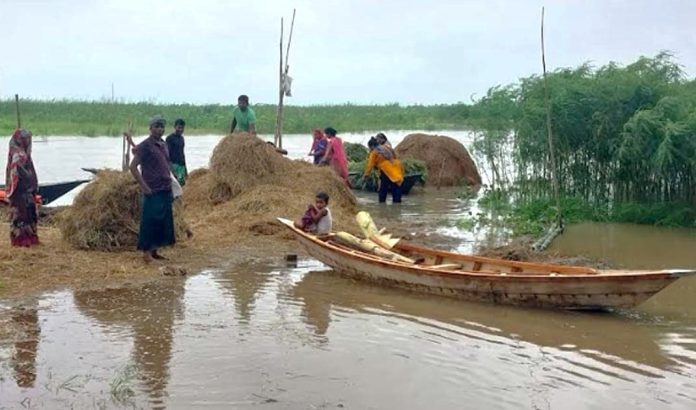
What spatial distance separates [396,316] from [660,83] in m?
8.34

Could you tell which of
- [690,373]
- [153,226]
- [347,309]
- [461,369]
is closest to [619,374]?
[690,373]

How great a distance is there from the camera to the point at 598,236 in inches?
487

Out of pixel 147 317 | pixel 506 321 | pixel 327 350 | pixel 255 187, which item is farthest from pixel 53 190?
pixel 506 321

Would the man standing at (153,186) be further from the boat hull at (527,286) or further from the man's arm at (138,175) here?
the boat hull at (527,286)

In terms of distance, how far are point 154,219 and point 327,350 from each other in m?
3.34

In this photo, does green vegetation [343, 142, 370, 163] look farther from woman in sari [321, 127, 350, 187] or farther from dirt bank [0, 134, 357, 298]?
dirt bank [0, 134, 357, 298]

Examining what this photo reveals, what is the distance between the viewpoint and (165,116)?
163ft

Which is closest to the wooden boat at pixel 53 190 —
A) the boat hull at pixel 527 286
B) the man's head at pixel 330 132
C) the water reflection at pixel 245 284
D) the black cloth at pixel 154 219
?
the man's head at pixel 330 132

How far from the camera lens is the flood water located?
5.34m

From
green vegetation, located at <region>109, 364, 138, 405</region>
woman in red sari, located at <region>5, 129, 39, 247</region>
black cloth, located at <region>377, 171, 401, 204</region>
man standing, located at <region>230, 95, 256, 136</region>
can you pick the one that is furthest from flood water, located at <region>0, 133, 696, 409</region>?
black cloth, located at <region>377, 171, 401, 204</region>

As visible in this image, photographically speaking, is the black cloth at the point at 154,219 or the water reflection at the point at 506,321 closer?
the water reflection at the point at 506,321

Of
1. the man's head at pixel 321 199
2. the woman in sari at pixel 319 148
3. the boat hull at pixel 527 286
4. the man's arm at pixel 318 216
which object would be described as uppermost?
the woman in sari at pixel 319 148

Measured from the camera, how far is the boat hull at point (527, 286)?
22.5ft

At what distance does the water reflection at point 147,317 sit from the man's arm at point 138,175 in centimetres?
104
